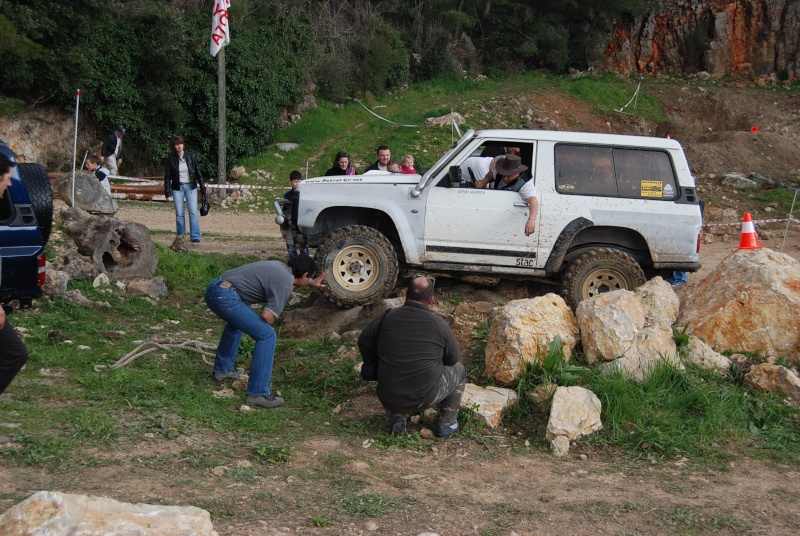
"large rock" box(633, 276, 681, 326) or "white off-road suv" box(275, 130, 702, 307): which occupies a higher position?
"white off-road suv" box(275, 130, 702, 307)

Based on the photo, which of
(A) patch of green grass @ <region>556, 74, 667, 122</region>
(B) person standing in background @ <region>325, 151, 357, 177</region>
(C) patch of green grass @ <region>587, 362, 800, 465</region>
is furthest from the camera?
(A) patch of green grass @ <region>556, 74, 667, 122</region>

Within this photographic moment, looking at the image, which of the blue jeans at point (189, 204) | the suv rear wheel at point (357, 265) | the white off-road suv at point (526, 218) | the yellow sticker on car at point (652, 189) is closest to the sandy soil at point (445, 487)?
the suv rear wheel at point (357, 265)

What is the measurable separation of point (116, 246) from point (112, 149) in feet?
35.9

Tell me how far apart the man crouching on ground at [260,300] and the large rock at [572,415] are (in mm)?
2204

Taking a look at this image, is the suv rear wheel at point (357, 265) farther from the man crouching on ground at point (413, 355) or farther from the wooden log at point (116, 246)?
the wooden log at point (116, 246)

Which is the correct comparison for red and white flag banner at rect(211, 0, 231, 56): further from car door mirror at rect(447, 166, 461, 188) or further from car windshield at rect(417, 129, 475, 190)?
car door mirror at rect(447, 166, 461, 188)

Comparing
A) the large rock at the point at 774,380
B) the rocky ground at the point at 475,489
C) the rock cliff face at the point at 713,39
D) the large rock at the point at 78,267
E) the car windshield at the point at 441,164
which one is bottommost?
the rocky ground at the point at 475,489

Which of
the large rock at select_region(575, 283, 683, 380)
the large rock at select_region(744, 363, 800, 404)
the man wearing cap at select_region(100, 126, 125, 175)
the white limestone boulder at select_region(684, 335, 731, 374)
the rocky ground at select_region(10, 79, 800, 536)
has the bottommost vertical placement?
the rocky ground at select_region(10, 79, 800, 536)

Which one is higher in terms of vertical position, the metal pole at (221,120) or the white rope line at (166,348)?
the metal pole at (221,120)

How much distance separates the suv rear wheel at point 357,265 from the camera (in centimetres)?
911

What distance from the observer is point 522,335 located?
700 cm

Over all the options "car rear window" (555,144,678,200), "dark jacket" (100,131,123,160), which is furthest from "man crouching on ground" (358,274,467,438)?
"dark jacket" (100,131,123,160)

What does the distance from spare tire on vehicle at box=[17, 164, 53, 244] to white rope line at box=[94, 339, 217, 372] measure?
2280 mm

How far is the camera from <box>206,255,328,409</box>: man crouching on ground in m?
6.83
